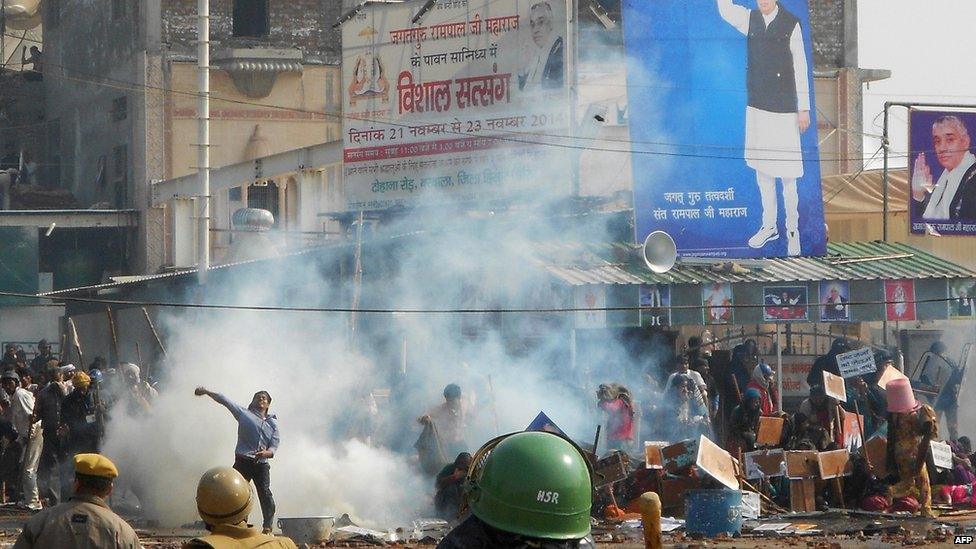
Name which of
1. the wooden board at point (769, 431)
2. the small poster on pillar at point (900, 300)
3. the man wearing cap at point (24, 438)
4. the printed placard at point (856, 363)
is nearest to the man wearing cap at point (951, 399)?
the small poster on pillar at point (900, 300)

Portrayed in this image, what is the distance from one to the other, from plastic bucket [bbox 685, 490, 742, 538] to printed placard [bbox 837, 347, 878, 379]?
10.9 feet

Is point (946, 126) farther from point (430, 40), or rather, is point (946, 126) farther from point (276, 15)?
point (276, 15)

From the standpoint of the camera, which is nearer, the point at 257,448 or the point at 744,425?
the point at 257,448

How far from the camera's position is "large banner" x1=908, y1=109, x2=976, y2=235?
70.4ft

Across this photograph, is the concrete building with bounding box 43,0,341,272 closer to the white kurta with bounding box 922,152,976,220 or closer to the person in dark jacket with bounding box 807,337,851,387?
the white kurta with bounding box 922,152,976,220

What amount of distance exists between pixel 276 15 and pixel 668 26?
14652mm

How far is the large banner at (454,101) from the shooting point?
21391 millimetres

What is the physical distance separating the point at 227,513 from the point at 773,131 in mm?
16755

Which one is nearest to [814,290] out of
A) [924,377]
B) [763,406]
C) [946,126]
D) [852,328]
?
[924,377]

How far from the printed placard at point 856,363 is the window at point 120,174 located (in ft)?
67.4

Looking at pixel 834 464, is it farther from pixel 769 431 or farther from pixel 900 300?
pixel 900 300

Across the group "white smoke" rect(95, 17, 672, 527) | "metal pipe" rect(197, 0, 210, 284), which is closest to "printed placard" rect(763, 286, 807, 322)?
"white smoke" rect(95, 17, 672, 527)

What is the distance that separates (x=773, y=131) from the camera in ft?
66.8

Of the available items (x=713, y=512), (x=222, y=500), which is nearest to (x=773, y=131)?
(x=713, y=512)
